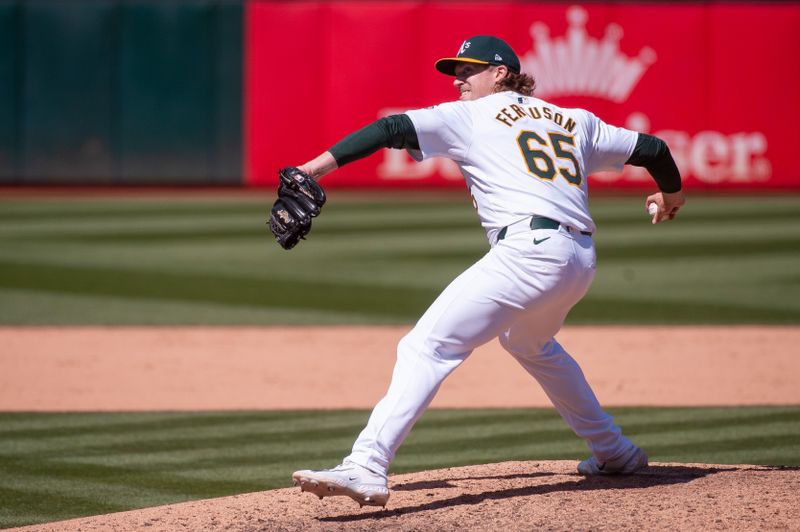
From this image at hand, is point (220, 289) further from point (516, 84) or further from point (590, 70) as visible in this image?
point (590, 70)

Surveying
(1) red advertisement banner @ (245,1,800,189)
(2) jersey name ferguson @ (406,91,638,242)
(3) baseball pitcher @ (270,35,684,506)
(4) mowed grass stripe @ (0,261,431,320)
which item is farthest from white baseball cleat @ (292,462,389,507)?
(1) red advertisement banner @ (245,1,800,189)

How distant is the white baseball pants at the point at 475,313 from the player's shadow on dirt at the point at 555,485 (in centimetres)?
30

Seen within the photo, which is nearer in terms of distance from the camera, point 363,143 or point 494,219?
point 363,143

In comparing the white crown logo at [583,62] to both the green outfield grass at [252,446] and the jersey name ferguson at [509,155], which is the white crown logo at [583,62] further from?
the jersey name ferguson at [509,155]

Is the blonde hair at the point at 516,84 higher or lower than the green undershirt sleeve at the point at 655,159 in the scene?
higher

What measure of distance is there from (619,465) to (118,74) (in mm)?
16746

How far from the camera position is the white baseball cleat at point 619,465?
4.98m

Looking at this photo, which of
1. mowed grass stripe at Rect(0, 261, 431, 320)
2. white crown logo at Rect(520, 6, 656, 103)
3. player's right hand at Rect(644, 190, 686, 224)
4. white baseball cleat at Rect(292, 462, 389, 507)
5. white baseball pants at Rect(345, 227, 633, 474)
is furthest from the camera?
white crown logo at Rect(520, 6, 656, 103)

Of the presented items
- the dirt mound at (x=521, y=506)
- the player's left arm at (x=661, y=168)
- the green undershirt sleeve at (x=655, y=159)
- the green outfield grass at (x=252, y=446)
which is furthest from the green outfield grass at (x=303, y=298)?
the green undershirt sleeve at (x=655, y=159)

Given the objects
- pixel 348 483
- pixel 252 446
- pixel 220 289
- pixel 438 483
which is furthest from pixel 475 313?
pixel 220 289

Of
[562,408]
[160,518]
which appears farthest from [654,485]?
[160,518]

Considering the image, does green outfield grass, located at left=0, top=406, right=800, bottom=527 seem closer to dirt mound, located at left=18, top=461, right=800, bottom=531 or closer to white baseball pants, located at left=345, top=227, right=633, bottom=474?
dirt mound, located at left=18, top=461, right=800, bottom=531

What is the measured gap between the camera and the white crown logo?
65.7 feet

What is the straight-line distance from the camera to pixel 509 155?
14.6ft
